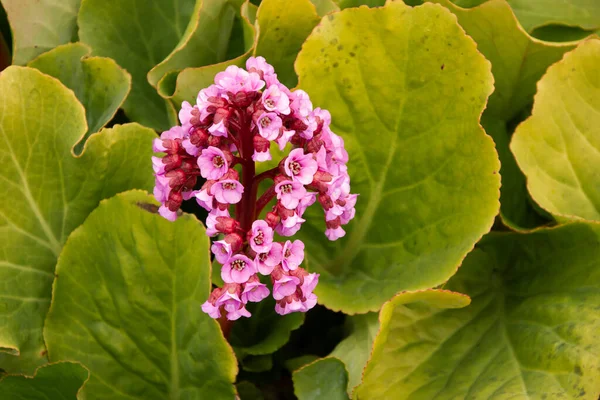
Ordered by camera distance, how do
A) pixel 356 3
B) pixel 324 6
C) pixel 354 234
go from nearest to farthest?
1. pixel 354 234
2. pixel 324 6
3. pixel 356 3

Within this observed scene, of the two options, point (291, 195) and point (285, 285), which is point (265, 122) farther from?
point (285, 285)

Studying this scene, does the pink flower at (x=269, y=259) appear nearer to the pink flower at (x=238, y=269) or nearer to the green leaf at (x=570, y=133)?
the pink flower at (x=238, y=269)

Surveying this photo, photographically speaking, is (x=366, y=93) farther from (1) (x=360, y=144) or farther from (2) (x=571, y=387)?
(2) (x=571, y=387)

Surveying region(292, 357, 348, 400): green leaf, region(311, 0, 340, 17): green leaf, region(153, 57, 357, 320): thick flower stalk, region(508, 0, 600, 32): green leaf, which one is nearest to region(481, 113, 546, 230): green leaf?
region(508, 0, 600, 32): green leaf

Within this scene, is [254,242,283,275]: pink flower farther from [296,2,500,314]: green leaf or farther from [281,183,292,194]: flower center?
[296,2,500,314]: green leaf

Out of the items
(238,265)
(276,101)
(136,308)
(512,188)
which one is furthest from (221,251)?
(512,188)
